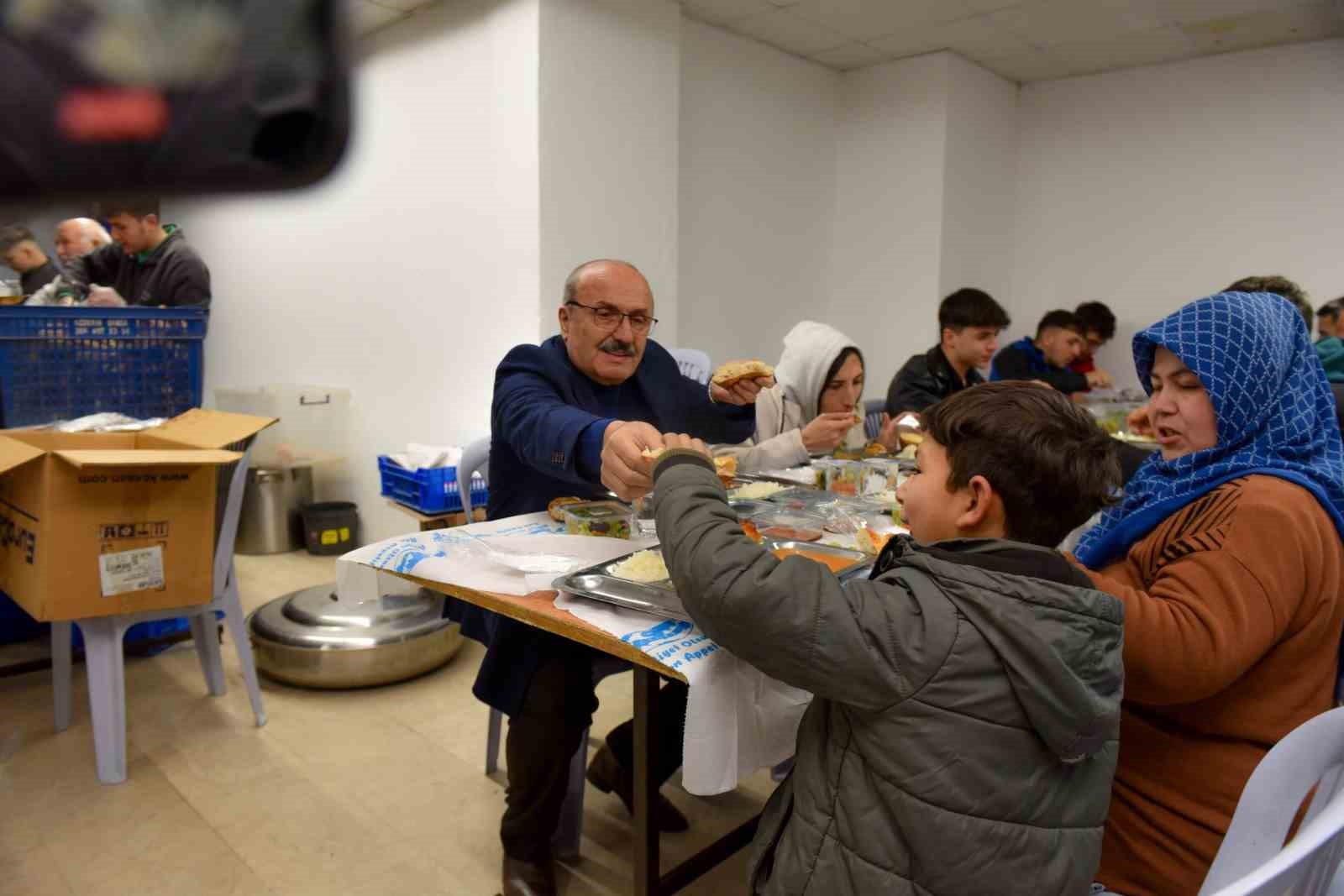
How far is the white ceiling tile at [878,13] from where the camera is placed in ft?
14.1

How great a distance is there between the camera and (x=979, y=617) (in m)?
1.00

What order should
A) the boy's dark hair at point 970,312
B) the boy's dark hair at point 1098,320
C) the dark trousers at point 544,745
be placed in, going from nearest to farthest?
the dark trousers at point 544,745 < the boy's dark hair at point 970,312 < the boy's dark hair at point 1098,320

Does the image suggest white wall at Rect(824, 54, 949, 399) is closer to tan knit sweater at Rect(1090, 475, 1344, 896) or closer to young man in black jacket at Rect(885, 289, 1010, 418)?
young man in black jacket at Rect(885, 289, 1010, 418)

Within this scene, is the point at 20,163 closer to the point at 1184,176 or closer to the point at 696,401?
the point at 696,401

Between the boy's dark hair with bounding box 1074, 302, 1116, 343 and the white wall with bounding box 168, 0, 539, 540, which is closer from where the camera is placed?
the white wall with bounding box 168, 0, 539, 540

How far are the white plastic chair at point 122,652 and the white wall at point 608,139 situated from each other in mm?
1642

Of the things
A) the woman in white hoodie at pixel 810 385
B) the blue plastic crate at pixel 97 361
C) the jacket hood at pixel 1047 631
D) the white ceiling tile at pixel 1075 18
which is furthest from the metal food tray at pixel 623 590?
the white ceiling tile at pixel 1075 18

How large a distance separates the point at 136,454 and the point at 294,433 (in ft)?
9.07

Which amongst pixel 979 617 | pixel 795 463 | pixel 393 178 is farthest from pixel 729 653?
pixel 393 178

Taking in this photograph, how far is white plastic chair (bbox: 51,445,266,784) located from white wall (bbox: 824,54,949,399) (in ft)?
13.1

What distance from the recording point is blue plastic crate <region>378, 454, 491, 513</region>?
3.91 m

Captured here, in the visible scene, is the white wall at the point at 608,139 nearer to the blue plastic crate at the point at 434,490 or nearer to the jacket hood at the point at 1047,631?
the blue plastic crate at the point at 434,490

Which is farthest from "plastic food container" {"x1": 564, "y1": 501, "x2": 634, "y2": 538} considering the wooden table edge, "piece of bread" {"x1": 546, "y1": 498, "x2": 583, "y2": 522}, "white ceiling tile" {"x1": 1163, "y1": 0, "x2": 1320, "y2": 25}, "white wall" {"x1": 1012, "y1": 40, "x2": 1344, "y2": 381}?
"white wall" {"x1": 1012, "y1": 40, "x2": 1344, "y2": 381}

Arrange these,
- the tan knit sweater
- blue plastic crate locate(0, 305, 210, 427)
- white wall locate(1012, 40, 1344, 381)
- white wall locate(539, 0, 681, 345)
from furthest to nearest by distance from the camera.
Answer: white wall locate(1012, 40, 1344, 381) → white wall locate(539, 0, 681, 345) → blue plastic crate locate(0, 305, 210, 427) → the tan knit sweater
